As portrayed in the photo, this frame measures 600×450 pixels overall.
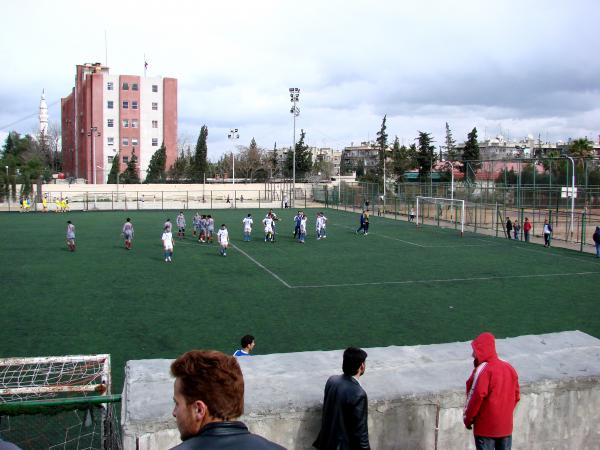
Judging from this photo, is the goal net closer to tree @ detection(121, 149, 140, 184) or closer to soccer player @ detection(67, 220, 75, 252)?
soccer player @ detection(67, 220, 75, 252)

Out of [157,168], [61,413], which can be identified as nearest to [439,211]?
[61,413]

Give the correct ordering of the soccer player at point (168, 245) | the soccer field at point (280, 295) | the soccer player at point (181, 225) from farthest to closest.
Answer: the soccer player at point (181, 225) < the soccer player at point (168, 245) < the soccer field at point (280, 295)

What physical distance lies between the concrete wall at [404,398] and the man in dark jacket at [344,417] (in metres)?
0.15

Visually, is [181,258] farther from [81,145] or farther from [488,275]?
[81,145]

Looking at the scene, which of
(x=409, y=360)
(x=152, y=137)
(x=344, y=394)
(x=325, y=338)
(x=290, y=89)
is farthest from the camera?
(x=152, y=137)

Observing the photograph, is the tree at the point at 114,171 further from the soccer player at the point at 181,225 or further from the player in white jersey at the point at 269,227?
the player in white jersey at the point at 269,227

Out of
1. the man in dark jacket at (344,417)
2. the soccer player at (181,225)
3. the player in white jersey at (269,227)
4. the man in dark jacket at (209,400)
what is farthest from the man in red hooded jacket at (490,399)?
the soccer player at (181,225)

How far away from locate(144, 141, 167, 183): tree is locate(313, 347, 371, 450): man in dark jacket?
82.9 meters

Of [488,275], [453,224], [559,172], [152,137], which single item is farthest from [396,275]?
[152,137]

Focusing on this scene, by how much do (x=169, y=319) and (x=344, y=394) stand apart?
11352mm

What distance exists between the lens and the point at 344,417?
4.24 metres

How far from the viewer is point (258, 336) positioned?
13.5 meters

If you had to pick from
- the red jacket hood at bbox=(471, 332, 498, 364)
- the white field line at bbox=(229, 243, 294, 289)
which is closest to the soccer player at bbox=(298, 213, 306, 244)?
the white field line at bbox=(229, 243, 294, 289)

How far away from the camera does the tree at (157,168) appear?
8450 centimetres
